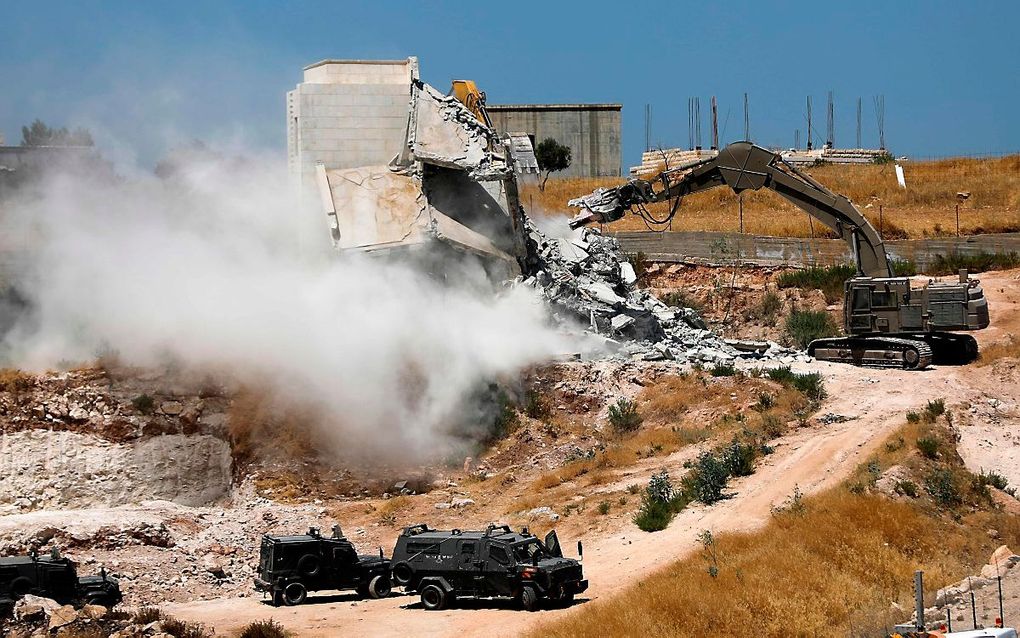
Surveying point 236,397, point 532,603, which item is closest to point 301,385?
point 236,397

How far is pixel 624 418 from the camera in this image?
1345 inches

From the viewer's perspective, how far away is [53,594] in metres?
22.3

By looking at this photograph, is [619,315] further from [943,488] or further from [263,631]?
[263,631]

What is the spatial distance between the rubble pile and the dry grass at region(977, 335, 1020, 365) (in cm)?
471

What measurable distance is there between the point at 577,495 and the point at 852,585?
26.1 feet

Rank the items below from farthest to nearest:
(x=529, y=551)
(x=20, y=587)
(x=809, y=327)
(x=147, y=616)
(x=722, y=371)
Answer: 1. (x=809, y=327)
2. (x=722, y=371)
3. (x=529, y=551)
4. (x=20, y=587)
5. (x=147, y=616)

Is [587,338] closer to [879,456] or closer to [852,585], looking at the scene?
[879,456]

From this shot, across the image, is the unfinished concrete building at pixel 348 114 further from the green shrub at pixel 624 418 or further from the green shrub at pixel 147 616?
the green shrub at pixel 147 616

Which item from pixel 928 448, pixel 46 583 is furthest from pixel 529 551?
pixel 928 448

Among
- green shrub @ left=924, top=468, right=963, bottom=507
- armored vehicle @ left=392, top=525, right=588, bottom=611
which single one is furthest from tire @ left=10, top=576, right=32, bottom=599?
green shrub @ left=924, top=468, right=963, bottom=507

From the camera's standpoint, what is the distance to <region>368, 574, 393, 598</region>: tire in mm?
24719

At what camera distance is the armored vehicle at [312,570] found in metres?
24.1

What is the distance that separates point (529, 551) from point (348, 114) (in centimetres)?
2029

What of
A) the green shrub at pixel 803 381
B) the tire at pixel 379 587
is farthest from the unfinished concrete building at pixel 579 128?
the tire at pixel 379 587
